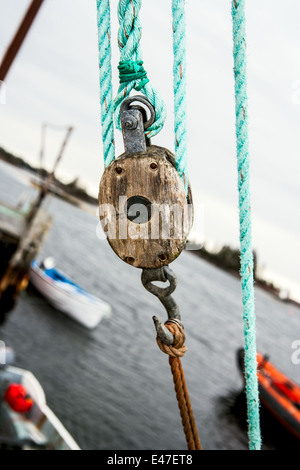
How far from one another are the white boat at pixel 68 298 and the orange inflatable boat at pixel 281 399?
9653 mm

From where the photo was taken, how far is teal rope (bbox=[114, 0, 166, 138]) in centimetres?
112

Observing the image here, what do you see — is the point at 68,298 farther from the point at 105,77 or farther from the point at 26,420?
the point at 105,77

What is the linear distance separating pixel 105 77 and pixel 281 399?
19.0m

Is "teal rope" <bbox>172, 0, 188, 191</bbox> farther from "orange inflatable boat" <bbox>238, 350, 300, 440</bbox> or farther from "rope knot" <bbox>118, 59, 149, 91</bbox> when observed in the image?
"orange inflatable boat" <bbox>238, 350, 300, 440</bbox>

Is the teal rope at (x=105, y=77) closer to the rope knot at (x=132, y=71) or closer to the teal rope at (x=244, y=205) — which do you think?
the rope knot at (x=132, y=71)

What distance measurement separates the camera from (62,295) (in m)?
23.2

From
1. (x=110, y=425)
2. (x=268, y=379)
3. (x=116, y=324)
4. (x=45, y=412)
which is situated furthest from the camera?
(x=116, y=324)

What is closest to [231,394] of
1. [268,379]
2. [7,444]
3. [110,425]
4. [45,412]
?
[268,379]

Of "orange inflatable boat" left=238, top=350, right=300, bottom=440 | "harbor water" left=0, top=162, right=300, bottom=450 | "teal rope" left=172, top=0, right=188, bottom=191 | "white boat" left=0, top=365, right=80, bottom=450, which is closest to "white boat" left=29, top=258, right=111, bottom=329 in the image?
"harbor water" left=0, top=162, right=300, bottom=450

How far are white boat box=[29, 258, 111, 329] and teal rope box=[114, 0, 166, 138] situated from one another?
21.5 metres

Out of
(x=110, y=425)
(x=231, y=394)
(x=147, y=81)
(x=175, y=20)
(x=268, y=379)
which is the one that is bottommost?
(x=110, y=425)

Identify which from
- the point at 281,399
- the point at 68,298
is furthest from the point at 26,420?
the point at 68,298

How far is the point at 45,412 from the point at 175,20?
9.81 meters

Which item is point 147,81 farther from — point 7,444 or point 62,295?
point 62,295
